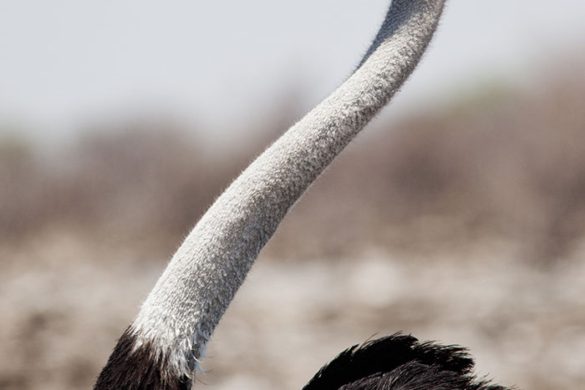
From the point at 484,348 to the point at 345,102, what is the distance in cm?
552

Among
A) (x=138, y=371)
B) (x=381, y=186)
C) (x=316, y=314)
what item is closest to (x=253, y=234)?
(x=138, y=371)

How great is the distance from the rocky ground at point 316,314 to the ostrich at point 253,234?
415 centimetres

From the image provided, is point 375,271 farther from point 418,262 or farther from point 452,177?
point 452,177

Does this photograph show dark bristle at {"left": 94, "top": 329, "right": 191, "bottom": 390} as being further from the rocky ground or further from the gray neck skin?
the rocky ground

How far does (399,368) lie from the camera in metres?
4.09

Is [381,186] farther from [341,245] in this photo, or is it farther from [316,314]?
[316,314]

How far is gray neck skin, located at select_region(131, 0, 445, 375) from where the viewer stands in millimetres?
3768

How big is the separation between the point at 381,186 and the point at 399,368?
10313 mm

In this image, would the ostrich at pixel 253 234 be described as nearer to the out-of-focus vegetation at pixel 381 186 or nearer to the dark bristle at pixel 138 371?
the dark bristle at pixel 138 371

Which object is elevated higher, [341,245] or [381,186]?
[381,186]

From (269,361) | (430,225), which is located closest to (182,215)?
(430,225)

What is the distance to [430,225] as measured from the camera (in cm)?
1329

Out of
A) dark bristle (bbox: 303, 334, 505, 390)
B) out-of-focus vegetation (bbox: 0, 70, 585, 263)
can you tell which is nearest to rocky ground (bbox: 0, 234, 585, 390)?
out-of-focus vegetation (bbox: 0, 70, 585, 263)

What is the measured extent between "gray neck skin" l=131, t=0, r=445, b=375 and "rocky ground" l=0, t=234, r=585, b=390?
418cm
